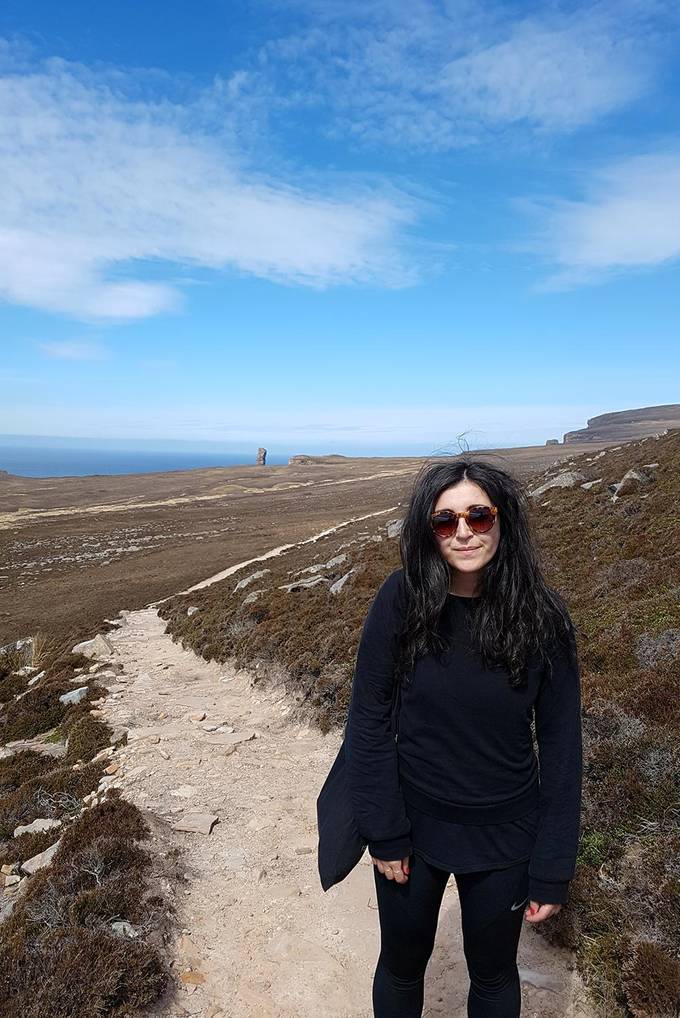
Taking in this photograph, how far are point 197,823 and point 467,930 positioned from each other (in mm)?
5434

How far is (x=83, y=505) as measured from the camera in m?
93.1

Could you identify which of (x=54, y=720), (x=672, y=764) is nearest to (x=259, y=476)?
(x=54, y=720)

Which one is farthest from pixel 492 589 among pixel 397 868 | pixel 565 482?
pixel 565 482

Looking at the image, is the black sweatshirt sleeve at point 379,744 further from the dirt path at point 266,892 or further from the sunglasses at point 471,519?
Answer: the dirt path at point 266,892

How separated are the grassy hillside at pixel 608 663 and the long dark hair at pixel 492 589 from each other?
1.09ft

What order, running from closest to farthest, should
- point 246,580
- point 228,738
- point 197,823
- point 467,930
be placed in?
point 467,930 < point 197,823 < point 228,738 < point 246,580

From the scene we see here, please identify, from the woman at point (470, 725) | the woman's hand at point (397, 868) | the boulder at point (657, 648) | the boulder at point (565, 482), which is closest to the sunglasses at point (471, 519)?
the woman at point (470, 725)

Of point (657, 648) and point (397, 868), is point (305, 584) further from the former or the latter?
point (397, 868)

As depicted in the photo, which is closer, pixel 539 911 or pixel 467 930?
pixel 539 911

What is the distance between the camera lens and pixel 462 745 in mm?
2900

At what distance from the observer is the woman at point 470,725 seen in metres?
2.90

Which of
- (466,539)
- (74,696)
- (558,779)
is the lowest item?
(74,696)

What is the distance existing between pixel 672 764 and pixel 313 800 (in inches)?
191

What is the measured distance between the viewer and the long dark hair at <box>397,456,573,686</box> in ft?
9.44
